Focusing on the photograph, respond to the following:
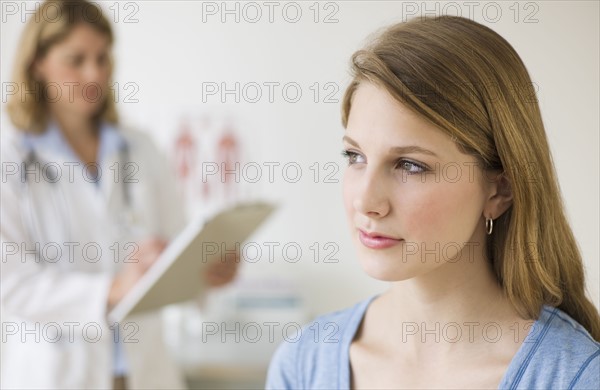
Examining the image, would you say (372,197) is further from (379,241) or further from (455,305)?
(455,305)

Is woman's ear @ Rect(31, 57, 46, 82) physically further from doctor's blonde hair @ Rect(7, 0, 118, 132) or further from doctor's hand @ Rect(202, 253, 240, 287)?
doctor's hand @ Rect(202, 253, 240, 287)

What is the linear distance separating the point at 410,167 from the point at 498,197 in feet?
0.54

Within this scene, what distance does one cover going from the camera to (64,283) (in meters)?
1.75

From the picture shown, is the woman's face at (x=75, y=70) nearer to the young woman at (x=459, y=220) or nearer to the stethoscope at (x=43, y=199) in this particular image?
the stethoscope at (x=43, y=199)

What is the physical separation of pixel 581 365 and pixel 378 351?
12.4 inches

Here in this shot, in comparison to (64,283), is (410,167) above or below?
above

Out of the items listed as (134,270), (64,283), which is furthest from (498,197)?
(64,283)

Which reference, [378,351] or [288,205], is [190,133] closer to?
[288,205]

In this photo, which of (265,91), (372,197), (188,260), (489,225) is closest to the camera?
(372,197)

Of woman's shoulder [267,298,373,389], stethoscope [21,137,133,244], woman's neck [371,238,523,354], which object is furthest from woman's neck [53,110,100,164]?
woman's neck [371,238,523,354]

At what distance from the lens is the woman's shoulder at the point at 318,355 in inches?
47.1

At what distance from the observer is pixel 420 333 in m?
1.16

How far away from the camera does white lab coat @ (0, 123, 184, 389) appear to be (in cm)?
174

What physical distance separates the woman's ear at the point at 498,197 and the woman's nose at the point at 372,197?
176 mm
